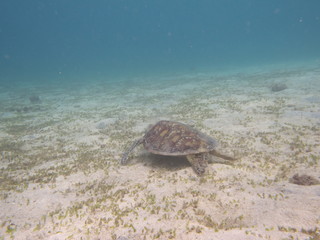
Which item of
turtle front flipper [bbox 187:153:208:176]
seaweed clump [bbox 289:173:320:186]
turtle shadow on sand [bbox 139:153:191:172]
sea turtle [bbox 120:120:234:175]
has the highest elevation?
sea turtle [bbox 120:120:234:175]

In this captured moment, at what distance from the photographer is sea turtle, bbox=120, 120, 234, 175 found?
24.4 ft

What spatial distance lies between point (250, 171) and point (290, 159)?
79.9 inches

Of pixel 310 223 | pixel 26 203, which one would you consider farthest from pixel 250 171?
pixel 26 203

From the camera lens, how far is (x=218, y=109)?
16.7m

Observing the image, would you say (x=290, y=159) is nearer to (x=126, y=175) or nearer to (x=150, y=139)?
(x=150, y=139)

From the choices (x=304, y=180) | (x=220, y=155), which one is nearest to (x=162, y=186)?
(x=220, y=155)

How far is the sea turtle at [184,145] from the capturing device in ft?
24.4

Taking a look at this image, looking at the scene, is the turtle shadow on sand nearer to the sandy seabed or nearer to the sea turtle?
the sandy seabed

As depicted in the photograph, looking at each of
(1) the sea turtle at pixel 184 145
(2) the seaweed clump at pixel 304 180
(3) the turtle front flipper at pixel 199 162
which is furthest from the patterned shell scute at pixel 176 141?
(2) the seaweed clump at pixel 304 180

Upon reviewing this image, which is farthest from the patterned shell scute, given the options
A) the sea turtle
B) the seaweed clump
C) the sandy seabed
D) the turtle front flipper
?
the seaweed clump

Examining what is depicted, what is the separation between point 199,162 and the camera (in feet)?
24.9

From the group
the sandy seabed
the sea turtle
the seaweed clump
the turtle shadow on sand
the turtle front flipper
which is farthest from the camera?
the turtle shadow on sand

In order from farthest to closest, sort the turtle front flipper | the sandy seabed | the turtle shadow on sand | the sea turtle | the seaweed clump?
the turtle shadow on sand → the sea turtle → the turtle front flipper → the seaweed clump → the sandy seabed

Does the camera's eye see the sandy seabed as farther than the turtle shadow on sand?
No
